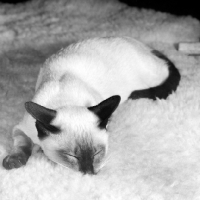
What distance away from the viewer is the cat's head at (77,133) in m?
1.35

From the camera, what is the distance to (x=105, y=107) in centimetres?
135

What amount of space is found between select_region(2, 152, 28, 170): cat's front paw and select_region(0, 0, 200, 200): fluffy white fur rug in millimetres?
27

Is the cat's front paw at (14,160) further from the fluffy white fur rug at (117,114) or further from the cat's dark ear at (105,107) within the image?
the cat's dark ear at (105,107)

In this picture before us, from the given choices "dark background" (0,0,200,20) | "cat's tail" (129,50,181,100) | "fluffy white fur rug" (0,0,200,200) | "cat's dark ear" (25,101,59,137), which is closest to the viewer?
"cat's dark ear" (25,101,59,137)

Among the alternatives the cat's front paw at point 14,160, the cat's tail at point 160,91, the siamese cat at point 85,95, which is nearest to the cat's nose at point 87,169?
the siamese cat at point 85,95

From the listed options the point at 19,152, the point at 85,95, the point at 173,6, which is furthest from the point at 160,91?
the point at 173,6

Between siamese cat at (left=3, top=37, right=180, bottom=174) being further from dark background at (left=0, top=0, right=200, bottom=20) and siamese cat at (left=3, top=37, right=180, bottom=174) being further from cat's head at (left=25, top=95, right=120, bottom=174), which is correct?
dark background at (left=0, top=0, right=200, bottom=20)

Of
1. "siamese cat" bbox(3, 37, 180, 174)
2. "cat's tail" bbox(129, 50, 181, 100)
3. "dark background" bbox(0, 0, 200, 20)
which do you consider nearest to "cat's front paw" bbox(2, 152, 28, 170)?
"siamese cat" bbox(3, 37, 180, 174)

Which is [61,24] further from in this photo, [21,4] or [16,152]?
[16,152]

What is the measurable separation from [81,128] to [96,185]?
0.84 feet

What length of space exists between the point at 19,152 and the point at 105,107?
0.44m

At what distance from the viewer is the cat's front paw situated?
150cm

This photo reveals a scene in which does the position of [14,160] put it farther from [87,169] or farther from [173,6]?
[173,6]

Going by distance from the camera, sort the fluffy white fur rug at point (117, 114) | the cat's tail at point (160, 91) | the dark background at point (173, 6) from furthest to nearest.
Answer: the dark background at point (173, 6), the cat's tail at point (160, 91), the fluffy white fur rug at point (117, 114)
